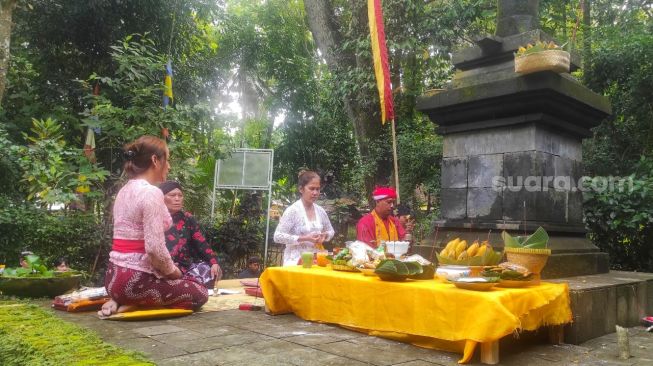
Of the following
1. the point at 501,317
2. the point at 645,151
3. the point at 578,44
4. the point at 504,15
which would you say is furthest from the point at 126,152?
the point at 578,44

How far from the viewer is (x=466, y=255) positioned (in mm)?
3479

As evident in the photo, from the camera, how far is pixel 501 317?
2701 mm

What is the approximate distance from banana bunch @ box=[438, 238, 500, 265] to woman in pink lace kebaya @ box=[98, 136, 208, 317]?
2.14 metres

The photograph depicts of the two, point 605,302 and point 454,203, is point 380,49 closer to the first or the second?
point 454,203

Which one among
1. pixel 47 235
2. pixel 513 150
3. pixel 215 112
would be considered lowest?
pixel 47 235

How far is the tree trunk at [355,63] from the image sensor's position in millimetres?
10594

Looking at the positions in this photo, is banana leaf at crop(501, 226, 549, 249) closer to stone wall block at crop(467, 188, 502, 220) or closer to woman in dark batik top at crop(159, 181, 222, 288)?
stone wall block at crop(467, 188, 502, 220)

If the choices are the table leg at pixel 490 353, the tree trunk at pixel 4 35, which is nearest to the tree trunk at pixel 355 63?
the tree trunk at pixel 4 35

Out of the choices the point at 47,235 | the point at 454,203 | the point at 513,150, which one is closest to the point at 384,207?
the point at 454,203

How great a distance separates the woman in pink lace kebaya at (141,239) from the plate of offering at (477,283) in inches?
88.2

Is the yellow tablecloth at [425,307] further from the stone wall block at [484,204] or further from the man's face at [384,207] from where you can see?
the man's face at [384,207]

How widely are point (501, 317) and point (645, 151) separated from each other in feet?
26.1

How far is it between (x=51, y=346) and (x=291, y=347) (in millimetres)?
1390

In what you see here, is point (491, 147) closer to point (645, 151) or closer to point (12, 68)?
point (645, 151)
